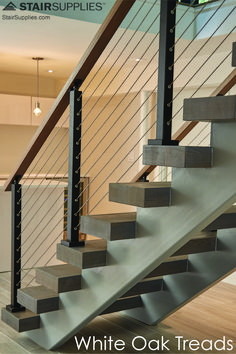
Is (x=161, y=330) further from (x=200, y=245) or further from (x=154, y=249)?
(x=154, y=249)

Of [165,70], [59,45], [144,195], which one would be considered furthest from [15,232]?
[59,45]

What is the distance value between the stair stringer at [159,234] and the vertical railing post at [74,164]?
0.74ft

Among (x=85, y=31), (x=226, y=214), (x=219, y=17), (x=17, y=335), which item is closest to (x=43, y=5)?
(x=85, y=31)

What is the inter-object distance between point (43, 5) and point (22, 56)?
2010mm

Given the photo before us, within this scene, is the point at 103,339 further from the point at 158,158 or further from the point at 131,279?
the point at 158,158

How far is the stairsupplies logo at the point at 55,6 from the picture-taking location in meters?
3.73

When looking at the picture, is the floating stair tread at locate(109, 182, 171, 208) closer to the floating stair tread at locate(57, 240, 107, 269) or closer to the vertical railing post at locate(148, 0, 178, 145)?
the vertical railing post at locate(148, 0, 178, 145)

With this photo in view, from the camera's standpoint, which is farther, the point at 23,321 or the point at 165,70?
the point at 23,321

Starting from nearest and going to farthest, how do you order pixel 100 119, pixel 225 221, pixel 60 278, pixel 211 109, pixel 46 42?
pixel 211 109 < pixel 60 278 < pixel 225 221 < pixel 46 42 < pixel 100 119

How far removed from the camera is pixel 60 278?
266 cm

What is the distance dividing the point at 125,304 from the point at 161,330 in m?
0.33

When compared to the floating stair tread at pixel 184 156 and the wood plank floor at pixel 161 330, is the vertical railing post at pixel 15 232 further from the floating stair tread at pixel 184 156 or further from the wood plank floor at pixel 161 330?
the floating stair tread at pixel 184 156

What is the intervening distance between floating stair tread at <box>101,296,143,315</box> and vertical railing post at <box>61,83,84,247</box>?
102cm

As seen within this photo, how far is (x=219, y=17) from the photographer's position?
191 inches
